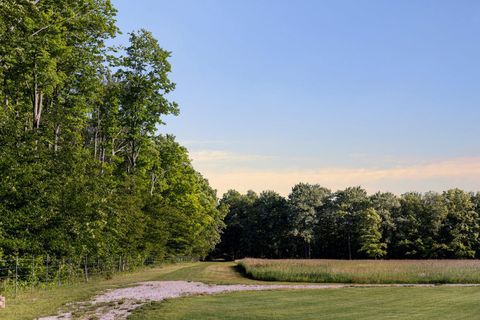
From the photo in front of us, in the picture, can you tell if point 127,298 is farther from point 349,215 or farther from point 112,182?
point 349,215

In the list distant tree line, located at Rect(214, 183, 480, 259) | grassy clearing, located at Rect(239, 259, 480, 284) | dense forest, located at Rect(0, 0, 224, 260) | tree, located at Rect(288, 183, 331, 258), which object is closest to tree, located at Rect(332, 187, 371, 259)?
distant tree line, located at Rect(214, 183, 480, 259)

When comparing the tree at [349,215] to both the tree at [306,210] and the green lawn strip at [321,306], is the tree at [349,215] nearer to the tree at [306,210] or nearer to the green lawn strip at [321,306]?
the tree at [306,210]

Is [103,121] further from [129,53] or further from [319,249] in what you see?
[319,249]

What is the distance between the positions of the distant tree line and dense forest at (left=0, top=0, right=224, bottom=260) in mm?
47200

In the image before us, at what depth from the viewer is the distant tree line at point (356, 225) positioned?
86875 mm

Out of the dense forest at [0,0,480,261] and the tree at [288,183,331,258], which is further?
the tree at [288,183,331,258]

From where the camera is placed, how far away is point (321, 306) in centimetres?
1953

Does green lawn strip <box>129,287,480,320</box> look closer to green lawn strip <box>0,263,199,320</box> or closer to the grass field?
the grass field

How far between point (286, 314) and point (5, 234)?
16.7 metres

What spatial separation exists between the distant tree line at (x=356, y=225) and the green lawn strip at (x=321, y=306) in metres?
65.6

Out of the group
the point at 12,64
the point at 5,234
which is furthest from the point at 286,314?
the point at 12,64

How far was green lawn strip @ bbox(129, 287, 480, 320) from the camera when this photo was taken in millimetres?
16734

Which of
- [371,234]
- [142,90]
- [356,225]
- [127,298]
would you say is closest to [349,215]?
[356,225]

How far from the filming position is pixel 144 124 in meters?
52.1
